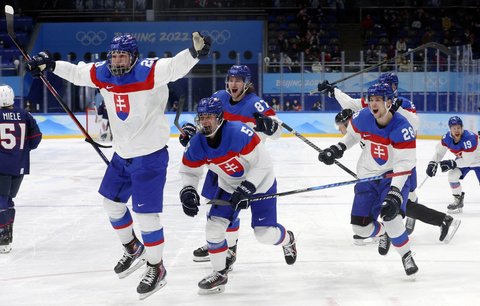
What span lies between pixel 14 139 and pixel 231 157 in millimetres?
1944

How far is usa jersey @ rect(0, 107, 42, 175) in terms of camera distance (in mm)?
5332

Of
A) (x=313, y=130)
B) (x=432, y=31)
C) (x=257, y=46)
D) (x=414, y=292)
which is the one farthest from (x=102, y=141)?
(x=414, y=292)

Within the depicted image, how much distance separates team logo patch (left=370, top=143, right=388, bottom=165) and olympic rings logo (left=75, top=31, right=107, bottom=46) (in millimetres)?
14971

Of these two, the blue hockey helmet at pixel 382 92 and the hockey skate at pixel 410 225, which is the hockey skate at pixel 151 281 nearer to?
the blue hockey helmet at pixel 382 92

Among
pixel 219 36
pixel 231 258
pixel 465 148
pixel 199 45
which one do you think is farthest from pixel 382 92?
pixel 219 36

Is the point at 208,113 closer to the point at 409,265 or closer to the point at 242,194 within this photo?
the point at 242,194

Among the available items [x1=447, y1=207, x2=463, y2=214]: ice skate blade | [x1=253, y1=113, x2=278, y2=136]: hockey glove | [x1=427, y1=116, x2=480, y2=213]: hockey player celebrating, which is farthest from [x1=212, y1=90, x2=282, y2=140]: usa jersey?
[x1=447, y1=207, x2=463, y2=214]: ice skate blade

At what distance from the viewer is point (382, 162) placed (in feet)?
15.4

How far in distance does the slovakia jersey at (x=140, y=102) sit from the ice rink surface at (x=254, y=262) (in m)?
0.77

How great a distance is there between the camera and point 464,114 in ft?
45.2

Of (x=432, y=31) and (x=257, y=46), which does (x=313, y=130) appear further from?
(x=432, y=31)

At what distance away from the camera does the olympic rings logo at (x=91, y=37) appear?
18.9 m

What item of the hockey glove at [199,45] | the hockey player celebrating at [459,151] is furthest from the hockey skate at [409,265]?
the hockey player celebrating at [459,151]

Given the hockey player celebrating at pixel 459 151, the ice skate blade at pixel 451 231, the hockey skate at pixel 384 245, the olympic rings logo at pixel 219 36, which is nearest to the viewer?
the hockey skate at pixel 384 245
